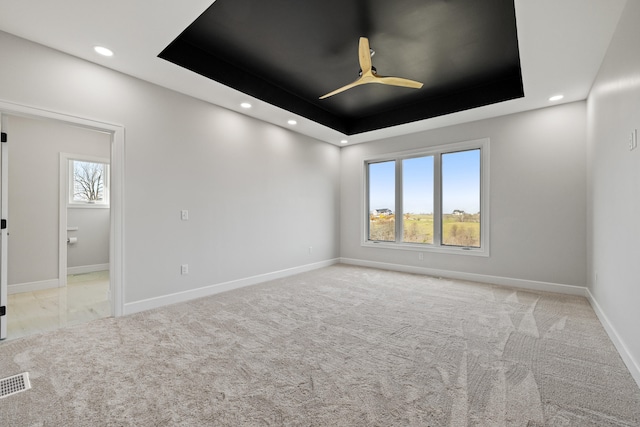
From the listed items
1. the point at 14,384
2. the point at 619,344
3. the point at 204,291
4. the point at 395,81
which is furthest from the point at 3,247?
the point at 619,344

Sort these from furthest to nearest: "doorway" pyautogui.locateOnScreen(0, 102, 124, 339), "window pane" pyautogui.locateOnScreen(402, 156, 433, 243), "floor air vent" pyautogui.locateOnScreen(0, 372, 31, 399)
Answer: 1. "window pane" pyautogui.locateOnScreen(402, 156, 433, 243)
2. "doorway" pyautogui.locateOnScreen(0, 102, 124, 339)
3. "floor air vent" pyautogui.locateOnScreen(0, 372, 31, 399)

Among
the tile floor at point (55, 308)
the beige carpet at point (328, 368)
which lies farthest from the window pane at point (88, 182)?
the beige carpet at point (328, 368)

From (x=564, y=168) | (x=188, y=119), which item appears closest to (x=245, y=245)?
(x=188, y=119)

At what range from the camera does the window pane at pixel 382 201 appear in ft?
19.1

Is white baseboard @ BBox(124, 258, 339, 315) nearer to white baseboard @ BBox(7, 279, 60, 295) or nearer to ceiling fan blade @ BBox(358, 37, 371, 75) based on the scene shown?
white baseboard @ BBox(7, 279, 60, 295)

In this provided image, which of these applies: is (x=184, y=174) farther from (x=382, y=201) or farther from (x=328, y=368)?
(x=382, y=201)

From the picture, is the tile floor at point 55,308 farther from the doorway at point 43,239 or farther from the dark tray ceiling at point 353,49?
the dark tray ceiling at point 353,49

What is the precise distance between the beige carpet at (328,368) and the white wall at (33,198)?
2340 millimetres

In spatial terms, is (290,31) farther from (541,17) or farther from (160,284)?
(160,284)

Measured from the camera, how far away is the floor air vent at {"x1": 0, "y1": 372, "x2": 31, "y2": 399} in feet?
5.89

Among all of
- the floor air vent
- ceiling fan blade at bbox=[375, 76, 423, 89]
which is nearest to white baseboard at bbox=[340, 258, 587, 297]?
ceiling fan blade at bbox=[375, 76, 423, 89]

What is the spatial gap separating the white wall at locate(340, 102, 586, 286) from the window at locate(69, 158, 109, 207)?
6.80 meters

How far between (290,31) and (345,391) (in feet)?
10.4

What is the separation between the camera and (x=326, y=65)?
3.54 m
